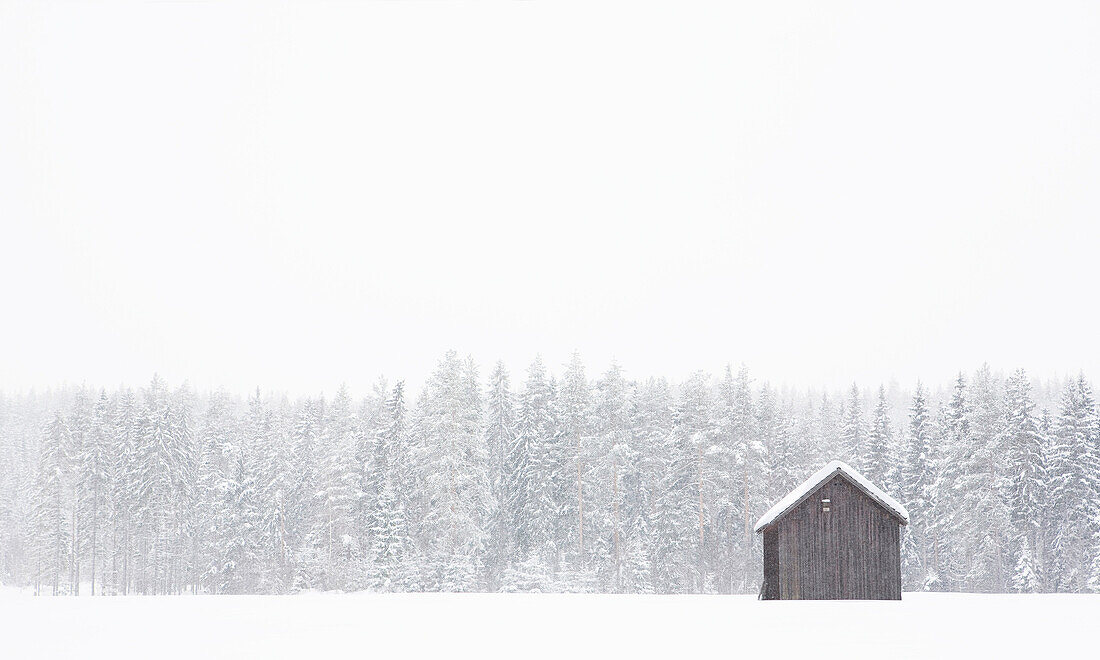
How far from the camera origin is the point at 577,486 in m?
72.4

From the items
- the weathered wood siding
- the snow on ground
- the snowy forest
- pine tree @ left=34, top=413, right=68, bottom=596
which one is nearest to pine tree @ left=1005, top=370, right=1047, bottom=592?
the snowy forest

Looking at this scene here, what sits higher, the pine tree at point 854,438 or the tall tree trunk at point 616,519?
the pine tree at point 854,438

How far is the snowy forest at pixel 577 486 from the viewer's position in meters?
66.8

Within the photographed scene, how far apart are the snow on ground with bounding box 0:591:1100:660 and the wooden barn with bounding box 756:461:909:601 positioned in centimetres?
264

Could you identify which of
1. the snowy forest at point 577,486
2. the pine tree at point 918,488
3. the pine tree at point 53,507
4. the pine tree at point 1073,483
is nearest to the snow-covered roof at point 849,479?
the snowy forest at point 577,486

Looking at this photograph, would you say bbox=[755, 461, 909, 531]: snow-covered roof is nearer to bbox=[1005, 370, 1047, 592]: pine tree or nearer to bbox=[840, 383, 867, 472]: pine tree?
bbox=[1005, 370, 1047, 592]: pine tree

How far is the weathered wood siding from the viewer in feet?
141

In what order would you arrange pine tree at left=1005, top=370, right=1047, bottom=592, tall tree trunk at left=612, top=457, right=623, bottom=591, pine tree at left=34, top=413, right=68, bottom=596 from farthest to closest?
1. pine tree at left=34, top=413, right=68, bottom=596
2. tall tree trunk at left=612, top=457, right=623, bottom=591
3. pine tree at left=1005, top=370, right=1047, bottom=592

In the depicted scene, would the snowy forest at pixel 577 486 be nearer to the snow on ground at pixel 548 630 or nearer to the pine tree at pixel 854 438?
the pine tree at pixel 854 438

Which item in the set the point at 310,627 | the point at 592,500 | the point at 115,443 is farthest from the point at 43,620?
the point at 115,443

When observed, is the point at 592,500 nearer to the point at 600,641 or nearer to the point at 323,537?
the point at 323,537

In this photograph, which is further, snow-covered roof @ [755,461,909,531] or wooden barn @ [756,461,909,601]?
wooden barn @ [756,461,909,601]

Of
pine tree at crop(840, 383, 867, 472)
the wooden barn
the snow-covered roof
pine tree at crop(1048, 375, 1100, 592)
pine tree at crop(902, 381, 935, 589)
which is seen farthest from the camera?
pine tree at crop(840, 383, 867, 472)

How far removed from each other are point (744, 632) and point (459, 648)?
884 cm
